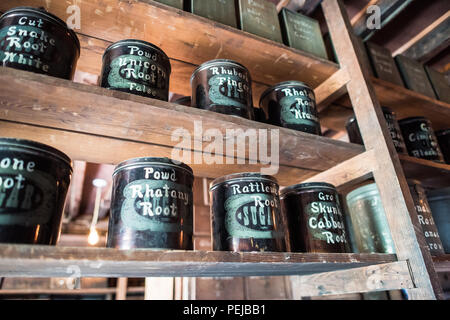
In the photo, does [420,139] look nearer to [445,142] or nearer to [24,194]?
[445,142]

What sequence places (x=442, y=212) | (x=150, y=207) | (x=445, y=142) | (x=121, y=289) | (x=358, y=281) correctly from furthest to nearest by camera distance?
(x=121, y=289) < (x=445, y=142) < (x=442, y=212) < (x=358, y=281) < (x=150, y=207)

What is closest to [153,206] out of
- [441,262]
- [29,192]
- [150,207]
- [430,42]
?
[150,207]

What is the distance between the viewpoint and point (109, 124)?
0.95 m

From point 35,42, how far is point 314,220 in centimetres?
92

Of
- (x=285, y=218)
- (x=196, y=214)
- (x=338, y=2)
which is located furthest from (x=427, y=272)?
(x=196, y=214)

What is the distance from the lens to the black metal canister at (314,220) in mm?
970

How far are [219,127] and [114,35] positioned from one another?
0.54m

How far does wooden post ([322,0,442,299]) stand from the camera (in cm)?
96

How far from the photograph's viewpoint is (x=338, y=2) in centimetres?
150

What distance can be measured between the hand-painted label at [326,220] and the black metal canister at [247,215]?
15 centimetres

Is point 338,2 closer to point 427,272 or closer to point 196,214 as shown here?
point 427,272

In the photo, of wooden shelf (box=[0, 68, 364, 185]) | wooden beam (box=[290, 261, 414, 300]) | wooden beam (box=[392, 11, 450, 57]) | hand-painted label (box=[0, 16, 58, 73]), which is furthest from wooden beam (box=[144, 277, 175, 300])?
wooden beam (box=[392, 11, 450, 57])

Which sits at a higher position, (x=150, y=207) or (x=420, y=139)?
(x=420, y=139)

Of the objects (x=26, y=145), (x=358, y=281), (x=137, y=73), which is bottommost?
(x=358, y=281)
